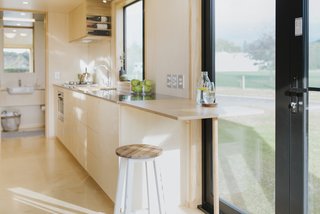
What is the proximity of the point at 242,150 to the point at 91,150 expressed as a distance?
1.71 m

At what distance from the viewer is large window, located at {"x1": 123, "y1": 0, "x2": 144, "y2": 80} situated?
4.14 m

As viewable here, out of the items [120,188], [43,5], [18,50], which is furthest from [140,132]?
[18,50]

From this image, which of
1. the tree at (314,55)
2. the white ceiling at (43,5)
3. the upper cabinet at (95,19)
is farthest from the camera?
the white ceiling at (43,5)

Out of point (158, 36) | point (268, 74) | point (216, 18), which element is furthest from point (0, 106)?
point (268, 74)

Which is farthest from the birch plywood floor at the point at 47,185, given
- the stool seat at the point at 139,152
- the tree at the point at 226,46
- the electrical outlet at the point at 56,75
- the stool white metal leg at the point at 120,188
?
the electrical outlet at the point at 56,75

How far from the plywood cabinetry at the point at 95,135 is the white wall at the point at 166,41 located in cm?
66

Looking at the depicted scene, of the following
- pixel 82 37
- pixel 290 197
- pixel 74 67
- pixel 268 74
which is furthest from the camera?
pixel 74 67

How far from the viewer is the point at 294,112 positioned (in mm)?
1916

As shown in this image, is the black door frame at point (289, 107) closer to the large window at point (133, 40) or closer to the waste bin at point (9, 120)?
the large window at point (133, 40)

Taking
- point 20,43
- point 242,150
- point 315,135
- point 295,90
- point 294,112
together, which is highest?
point 20,43

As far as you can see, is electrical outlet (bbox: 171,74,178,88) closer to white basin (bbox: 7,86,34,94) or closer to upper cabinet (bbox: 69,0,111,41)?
upper cabinet (bbox: 69,0,111,41)

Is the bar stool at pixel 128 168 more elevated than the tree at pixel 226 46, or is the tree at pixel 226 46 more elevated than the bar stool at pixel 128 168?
the tree at pixel 226 46

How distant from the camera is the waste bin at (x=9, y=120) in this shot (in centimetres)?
652

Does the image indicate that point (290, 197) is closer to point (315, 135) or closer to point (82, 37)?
point (315, 135)
